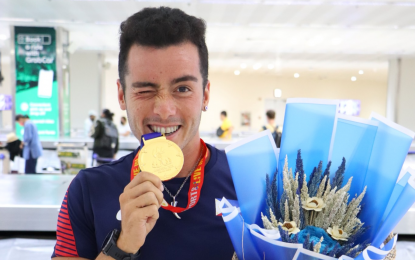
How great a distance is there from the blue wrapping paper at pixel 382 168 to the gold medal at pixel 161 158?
18.0 inches

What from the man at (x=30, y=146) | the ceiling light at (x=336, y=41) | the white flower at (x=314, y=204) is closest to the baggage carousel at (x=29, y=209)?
the white flower at (x=314, y=204)

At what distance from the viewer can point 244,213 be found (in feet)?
2.54

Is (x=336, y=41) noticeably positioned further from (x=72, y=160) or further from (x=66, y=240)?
(x=66, y=240)

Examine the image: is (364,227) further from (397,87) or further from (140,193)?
(397,87)

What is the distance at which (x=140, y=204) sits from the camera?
807 mm

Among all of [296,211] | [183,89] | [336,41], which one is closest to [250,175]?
[296,211]

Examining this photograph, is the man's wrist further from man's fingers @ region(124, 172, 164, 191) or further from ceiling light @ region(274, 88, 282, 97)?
ceiling light @ region(274, 88, 282, 97)

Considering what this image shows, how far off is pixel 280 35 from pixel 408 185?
11072mm

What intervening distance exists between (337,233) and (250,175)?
0.70 feet

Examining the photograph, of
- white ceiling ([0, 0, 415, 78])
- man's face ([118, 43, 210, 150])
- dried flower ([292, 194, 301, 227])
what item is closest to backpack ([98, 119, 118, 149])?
white ceiling ([0, 0, 415, 78])

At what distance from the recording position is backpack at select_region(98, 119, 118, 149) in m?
6.67

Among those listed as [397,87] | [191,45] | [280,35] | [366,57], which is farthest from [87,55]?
[191,45]

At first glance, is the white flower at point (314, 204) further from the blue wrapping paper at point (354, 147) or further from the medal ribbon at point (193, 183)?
the medal ribbon at point (193, 183)

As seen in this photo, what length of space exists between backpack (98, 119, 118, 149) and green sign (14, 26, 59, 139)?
14.2ft
